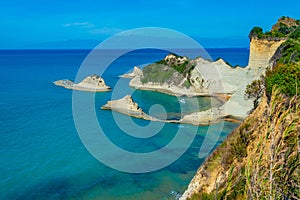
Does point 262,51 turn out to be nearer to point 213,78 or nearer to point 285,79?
point 213,78

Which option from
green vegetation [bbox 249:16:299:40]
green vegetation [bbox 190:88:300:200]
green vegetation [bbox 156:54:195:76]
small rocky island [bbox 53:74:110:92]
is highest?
green vegetation [bbox 249:16:299:40]

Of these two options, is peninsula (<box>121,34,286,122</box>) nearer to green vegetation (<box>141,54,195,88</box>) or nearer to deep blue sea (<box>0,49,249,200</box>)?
green vegetation (<box>141,54,195,88</box>)

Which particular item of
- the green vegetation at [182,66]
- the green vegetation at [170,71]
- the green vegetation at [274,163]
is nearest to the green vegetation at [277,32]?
the green vegetation at [182,66]

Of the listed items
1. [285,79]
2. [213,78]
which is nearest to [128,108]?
[213,78]

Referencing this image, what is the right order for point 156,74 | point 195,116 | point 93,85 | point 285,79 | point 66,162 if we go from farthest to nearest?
point 156,74 < point 93,85 < point 195,116 < point 66,162 < point 285,79

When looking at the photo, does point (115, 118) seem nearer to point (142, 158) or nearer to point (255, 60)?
point (142, 158)

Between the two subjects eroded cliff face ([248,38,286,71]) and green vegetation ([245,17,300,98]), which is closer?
green vegetation ([245,17,300,98])

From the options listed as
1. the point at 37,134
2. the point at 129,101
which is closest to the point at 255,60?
the point at 129,101

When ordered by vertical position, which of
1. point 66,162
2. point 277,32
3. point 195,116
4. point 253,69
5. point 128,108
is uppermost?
point 277,32

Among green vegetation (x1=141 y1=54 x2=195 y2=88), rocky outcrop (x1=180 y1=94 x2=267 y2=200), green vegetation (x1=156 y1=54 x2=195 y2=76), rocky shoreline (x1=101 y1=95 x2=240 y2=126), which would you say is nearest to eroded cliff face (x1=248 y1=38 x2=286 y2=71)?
rocky shoreline (x1=101 y1=95 x2=240 y2=126)
